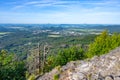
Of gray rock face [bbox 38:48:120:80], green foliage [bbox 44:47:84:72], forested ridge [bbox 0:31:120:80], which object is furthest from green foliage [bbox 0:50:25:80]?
green foliage [bbox 44:47:84:72]

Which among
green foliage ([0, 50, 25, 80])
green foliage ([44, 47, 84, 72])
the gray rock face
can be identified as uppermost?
the gray rock face

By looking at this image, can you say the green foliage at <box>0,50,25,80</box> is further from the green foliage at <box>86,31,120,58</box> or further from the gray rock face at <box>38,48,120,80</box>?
the green foliage at <box>86,31,120,58</box>

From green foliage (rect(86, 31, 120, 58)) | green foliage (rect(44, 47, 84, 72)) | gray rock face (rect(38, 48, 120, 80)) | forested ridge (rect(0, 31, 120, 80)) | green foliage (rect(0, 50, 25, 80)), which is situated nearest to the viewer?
gray rock face (rect(38, 48, 120, 80))

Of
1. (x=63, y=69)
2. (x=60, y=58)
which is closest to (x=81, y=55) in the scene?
(x=60, y=58)

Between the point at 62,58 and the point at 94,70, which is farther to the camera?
the point at 62,58

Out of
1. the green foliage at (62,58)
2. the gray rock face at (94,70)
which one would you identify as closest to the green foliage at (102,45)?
the green foliage at (62,58)

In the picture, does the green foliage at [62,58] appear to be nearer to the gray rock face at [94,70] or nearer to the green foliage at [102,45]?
the green foliage at [102,45]

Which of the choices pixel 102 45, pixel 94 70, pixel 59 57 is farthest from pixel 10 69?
pixel 102 45

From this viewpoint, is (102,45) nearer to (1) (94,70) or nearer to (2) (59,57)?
(2) (59,57)

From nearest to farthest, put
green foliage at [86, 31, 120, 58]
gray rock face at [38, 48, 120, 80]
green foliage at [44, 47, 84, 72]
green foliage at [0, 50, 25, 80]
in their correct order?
gray rock face at [38, 48, 120, 80] → green foliage at [0, 50, 25, 80] → green foliage at [44, 47, 84, 72] → green foliage at [86, 31, 120, 58]

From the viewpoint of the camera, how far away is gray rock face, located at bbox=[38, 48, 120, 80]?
28305 millimetres

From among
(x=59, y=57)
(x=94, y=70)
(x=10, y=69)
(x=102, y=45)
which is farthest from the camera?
(x=102, y=45)

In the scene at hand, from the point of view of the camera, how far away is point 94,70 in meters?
29.9

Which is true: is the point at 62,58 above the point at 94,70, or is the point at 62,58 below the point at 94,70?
below
